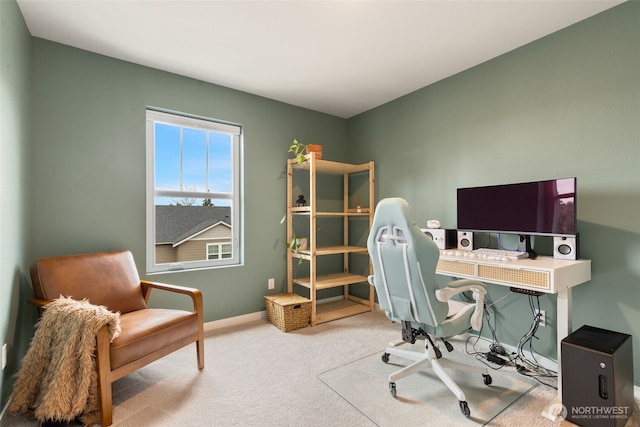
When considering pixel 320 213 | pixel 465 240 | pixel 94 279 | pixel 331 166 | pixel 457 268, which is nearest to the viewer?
pixel 94 279

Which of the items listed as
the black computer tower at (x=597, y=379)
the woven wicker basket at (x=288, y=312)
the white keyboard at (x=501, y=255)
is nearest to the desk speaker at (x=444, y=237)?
the white keyboard at (x=501, y=255)

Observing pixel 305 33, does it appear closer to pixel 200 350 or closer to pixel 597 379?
pixel 200 350

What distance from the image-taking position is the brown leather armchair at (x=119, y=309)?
5.43 feet

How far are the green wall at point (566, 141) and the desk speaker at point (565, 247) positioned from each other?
18 cm

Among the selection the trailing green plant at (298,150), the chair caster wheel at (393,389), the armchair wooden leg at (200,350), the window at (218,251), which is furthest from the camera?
the trailing green plant at (298,150)

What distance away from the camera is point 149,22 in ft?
6.73

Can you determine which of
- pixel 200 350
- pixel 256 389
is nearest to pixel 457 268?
pixel 256 389

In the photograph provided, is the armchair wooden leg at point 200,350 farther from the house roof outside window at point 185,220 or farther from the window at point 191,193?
the house roof outside window at point 185,220

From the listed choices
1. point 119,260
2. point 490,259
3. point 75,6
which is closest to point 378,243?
point 490,259

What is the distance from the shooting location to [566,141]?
85.1 inches

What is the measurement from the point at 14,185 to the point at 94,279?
2.51 feet

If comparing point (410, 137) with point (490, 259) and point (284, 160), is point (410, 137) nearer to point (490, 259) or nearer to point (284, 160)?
point (284, 160)

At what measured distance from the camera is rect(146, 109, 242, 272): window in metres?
2.81

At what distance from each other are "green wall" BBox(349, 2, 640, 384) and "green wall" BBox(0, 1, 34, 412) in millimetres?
3169
